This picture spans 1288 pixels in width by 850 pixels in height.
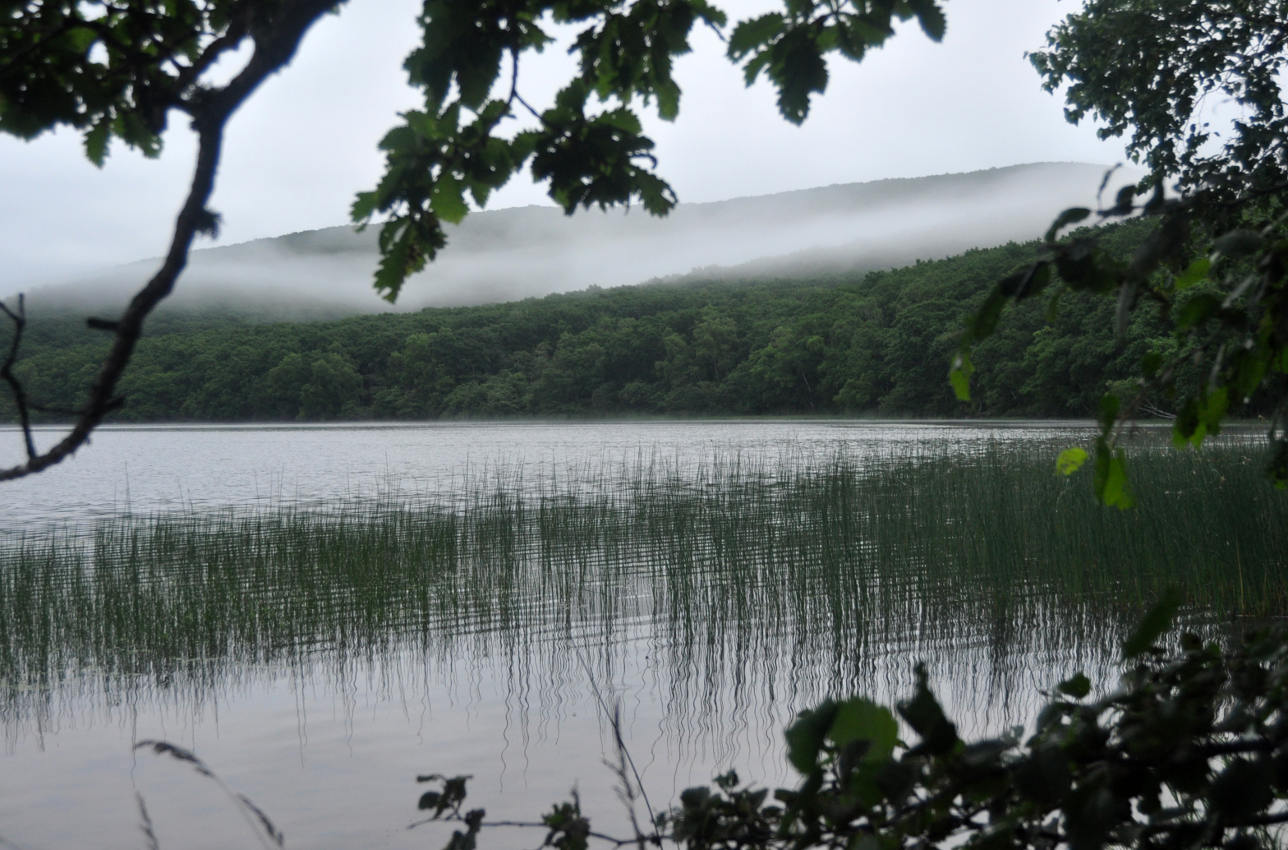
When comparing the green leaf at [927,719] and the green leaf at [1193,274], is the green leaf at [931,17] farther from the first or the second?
the green leaf at [927,719]

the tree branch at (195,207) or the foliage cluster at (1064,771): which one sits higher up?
the tree branch at (195,207)

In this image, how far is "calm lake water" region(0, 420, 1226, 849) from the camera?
137 inches

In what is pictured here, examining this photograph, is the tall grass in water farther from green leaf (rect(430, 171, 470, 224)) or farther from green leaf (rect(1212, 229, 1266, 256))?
green leaf (rect(1212, 229, 1266, 256))

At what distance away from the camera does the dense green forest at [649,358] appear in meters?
44.8

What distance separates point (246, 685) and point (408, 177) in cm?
423

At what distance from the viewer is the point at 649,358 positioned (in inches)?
2709

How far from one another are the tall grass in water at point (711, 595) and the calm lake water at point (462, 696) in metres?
0.03

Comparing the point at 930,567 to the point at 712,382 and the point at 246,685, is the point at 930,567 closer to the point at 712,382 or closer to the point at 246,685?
the point at 246,685

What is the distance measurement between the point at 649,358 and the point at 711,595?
2497 inches

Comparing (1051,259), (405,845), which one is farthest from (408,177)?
(405,845)

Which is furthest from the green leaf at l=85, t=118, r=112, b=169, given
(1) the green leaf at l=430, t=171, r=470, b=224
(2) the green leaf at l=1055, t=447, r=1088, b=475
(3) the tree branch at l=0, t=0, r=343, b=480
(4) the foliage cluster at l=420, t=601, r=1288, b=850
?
(2) the green leaf at l=1055, t=447, r=1088, b=475

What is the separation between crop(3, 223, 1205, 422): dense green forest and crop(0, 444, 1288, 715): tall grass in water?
3324cm

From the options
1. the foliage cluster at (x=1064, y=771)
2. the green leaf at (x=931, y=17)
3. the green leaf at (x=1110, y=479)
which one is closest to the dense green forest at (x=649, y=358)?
the green leaf at (x=931, y=17)

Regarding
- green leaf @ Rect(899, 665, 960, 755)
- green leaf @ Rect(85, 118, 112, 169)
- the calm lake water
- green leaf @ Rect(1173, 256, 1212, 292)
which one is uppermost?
green leaf @ Rect(85, 118, 112, 169)
